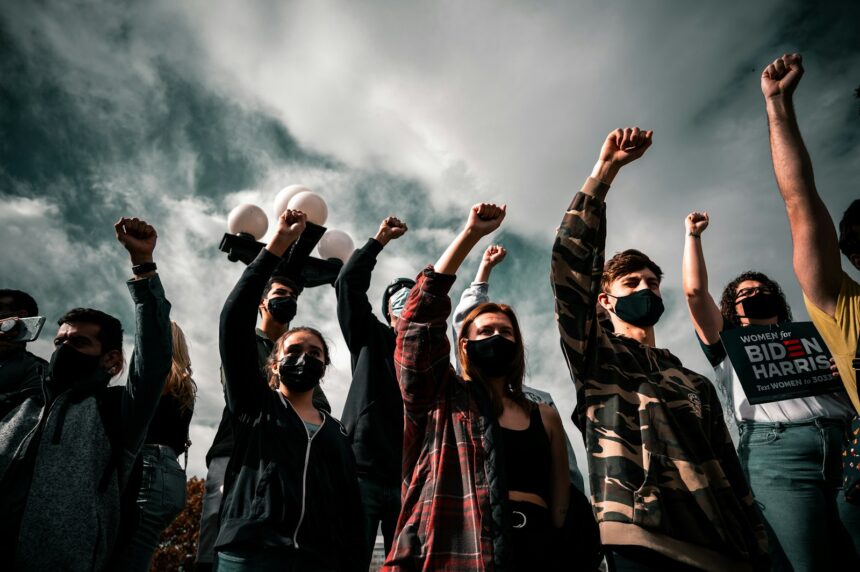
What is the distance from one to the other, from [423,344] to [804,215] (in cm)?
164

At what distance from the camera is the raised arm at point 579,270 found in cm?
257

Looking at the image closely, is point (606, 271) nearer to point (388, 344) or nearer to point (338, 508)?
point (388, 344)

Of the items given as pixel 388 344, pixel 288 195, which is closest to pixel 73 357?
pixel 388 344

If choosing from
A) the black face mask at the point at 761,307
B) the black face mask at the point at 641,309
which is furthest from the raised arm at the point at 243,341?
the black face mask at the point at 761,307

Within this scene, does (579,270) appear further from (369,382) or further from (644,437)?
(369,382)

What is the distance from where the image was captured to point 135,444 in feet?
10.2

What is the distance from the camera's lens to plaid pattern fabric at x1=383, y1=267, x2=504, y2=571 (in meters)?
2.11

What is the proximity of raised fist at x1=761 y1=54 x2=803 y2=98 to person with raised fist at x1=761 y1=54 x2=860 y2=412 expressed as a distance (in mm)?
15

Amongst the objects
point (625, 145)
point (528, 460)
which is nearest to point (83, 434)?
point (528, 460)

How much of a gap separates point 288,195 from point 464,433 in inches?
207

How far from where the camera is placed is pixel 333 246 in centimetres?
691

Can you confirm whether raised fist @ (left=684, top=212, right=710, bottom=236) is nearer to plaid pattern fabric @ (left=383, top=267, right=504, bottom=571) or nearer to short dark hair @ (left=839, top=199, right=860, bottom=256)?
short dark hair @ (left=839, top=199, right=860, bottom=256)

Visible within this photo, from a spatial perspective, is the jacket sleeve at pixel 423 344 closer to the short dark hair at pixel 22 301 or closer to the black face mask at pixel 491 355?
the black face mask at pixel 491 355

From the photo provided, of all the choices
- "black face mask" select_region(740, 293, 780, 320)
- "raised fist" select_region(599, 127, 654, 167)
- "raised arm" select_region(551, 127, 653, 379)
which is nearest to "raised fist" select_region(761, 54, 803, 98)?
"raised fist" select_region(599, 127, 654, 167)
